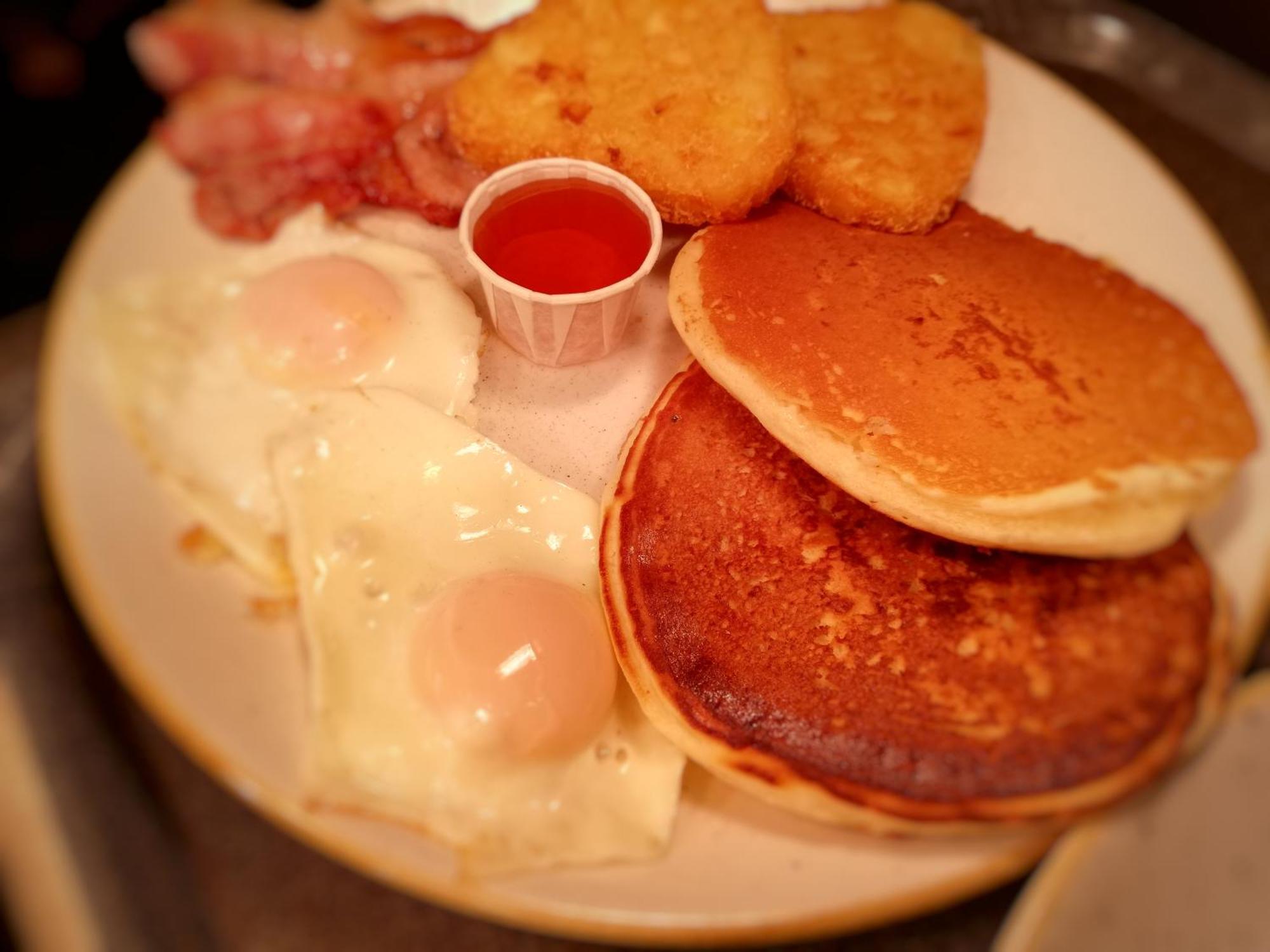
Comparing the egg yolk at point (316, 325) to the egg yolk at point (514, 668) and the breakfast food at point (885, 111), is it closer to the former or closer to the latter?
the egg yolk at point (514, 668)

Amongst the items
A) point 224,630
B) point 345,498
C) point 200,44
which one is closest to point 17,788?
point 224,630

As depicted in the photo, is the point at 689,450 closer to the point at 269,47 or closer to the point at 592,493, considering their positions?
the point at 592,493

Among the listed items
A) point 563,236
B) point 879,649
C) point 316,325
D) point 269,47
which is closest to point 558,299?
point 563,236

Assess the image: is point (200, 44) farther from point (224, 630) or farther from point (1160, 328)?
point (1160, 328)

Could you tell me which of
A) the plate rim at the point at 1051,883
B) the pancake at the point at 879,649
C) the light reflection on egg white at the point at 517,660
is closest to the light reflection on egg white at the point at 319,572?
the light reflection on egg white at the point at 517,660

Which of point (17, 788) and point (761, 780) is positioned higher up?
point (761, 780)

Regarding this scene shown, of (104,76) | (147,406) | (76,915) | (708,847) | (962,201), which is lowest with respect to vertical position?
(76,915)
